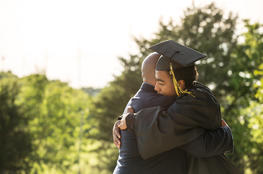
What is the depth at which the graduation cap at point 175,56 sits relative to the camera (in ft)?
8.42

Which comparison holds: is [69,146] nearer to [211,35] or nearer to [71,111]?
[71,111]

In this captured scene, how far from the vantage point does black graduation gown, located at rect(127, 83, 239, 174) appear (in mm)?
2471

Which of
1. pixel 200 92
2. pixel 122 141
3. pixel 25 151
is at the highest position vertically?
pixel 200 92

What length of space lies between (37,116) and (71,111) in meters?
4.04

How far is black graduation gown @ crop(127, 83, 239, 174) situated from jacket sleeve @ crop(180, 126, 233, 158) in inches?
1.3

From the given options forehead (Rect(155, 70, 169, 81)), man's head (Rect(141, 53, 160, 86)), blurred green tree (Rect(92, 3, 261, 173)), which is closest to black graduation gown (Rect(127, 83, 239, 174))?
forehead (Rect(155, 70, 169, 81))

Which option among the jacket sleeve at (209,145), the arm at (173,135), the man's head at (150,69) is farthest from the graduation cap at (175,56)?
the jacket sleeve at (209,145)

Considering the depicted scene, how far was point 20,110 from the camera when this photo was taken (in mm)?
26516

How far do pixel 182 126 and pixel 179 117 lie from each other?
0.18 feet

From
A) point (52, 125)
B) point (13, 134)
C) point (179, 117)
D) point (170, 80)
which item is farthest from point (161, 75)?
point (52, 125)

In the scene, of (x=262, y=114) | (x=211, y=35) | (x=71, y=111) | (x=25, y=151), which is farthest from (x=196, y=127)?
(x=71, y=111)

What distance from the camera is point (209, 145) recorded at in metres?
2.49

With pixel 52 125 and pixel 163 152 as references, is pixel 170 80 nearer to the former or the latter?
pixel 163 152

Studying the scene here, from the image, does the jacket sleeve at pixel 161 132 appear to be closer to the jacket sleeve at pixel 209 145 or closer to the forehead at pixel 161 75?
the jacket sleeve at pixel 209 145
